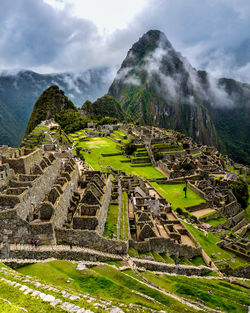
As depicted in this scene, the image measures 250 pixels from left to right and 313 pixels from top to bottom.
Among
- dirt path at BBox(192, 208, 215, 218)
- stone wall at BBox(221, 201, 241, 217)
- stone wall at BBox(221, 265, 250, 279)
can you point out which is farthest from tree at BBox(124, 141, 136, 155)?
stone wall at BBox(221, 265, 250, 279)

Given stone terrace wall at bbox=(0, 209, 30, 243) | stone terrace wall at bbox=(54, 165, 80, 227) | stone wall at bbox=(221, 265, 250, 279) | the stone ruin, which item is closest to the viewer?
stone terrace wall at bbox=(0, 209, 30, 243)

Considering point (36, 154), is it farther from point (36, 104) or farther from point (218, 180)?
point (36, 104)

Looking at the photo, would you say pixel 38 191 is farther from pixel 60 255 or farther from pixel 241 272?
pixel 241 272

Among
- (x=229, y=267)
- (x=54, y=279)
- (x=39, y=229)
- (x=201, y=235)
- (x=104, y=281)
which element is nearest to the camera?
(x=54, y=279)

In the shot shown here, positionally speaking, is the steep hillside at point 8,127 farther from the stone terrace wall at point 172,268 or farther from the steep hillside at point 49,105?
the stone terrace wall at point 172,268

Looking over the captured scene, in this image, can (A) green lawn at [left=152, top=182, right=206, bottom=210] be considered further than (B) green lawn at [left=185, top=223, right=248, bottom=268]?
Yes

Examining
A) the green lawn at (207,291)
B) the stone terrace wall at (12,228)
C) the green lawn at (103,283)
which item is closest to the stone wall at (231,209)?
the green lawn at (207,291)

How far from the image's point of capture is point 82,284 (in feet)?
49.3

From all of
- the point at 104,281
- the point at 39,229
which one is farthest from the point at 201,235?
the point at 39,229

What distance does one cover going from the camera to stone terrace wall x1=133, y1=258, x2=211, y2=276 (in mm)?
20766

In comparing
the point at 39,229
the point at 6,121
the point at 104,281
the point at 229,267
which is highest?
the point at 6,121

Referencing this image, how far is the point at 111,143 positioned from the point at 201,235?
60.1 m

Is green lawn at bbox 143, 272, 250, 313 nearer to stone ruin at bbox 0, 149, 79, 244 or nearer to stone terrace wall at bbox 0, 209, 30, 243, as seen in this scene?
stone ruin at bbox 0, 149, 79, 244

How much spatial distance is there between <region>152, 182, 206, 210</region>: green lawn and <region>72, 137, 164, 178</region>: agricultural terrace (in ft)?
23.4
